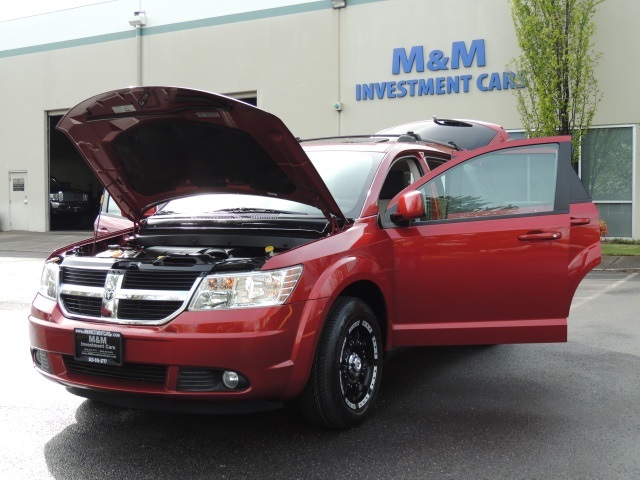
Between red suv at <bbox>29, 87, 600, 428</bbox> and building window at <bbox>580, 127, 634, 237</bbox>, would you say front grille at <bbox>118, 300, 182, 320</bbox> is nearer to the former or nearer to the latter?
red suv at <bbox>29, 87, 600, 428</bbox>

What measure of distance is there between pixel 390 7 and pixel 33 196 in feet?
49.4

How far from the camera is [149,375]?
12.2ft

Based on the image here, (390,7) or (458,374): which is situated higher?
(390,7)

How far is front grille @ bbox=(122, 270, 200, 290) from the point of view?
3754 millimetres

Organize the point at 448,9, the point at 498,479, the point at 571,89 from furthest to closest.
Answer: the point at 448,9
the point at 571,89
the point at 498,479

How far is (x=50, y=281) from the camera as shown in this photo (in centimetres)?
428

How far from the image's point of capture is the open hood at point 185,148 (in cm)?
386

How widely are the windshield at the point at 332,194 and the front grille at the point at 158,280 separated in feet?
3.70

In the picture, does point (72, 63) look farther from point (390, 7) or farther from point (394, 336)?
point (394, 336)

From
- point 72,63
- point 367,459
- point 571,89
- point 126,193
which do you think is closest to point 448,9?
point 571,89

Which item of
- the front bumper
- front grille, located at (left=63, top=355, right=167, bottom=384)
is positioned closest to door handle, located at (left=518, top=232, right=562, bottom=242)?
the front bumper

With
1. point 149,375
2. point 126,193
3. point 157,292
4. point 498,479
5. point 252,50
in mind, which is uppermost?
point 252,50

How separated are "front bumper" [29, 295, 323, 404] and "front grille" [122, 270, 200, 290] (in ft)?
0.59

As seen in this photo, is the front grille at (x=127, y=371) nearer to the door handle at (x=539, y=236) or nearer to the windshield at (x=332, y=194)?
the windshield at (x=332, y=194)
